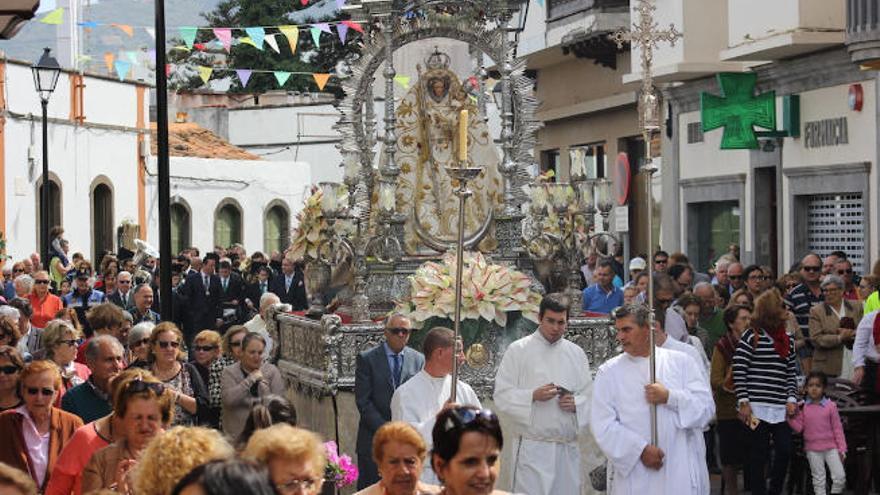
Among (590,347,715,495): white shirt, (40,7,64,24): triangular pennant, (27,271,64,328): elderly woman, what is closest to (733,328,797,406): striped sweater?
(590,347,715,495): white shirt

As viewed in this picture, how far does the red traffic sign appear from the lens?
3312 centimetres

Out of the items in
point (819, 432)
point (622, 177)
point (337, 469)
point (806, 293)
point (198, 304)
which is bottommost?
point (819, 432)

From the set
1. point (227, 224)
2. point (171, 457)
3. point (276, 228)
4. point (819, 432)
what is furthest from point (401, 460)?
point (276, 228)

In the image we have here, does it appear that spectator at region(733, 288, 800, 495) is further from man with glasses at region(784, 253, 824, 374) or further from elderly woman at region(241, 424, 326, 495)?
elderly woman at region(241, 424, 326, 495)

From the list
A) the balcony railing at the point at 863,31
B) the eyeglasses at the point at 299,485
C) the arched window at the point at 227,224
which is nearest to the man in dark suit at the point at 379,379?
the eyeglasses at the point at 299,485

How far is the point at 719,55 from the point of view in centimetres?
2858

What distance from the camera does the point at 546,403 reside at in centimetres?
1209

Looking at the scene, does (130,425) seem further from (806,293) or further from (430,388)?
(806,293)

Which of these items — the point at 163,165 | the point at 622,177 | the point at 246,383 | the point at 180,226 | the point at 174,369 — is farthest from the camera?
the point at 180,226

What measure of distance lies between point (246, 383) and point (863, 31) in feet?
38.2

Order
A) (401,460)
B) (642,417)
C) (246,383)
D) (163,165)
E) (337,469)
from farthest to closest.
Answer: (163,165), (246,383), (642,417), (337,469), (401,460)

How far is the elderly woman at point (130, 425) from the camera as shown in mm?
8242

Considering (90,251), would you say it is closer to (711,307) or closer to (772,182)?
(772,182)

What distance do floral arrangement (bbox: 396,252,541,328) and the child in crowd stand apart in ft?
7.15
